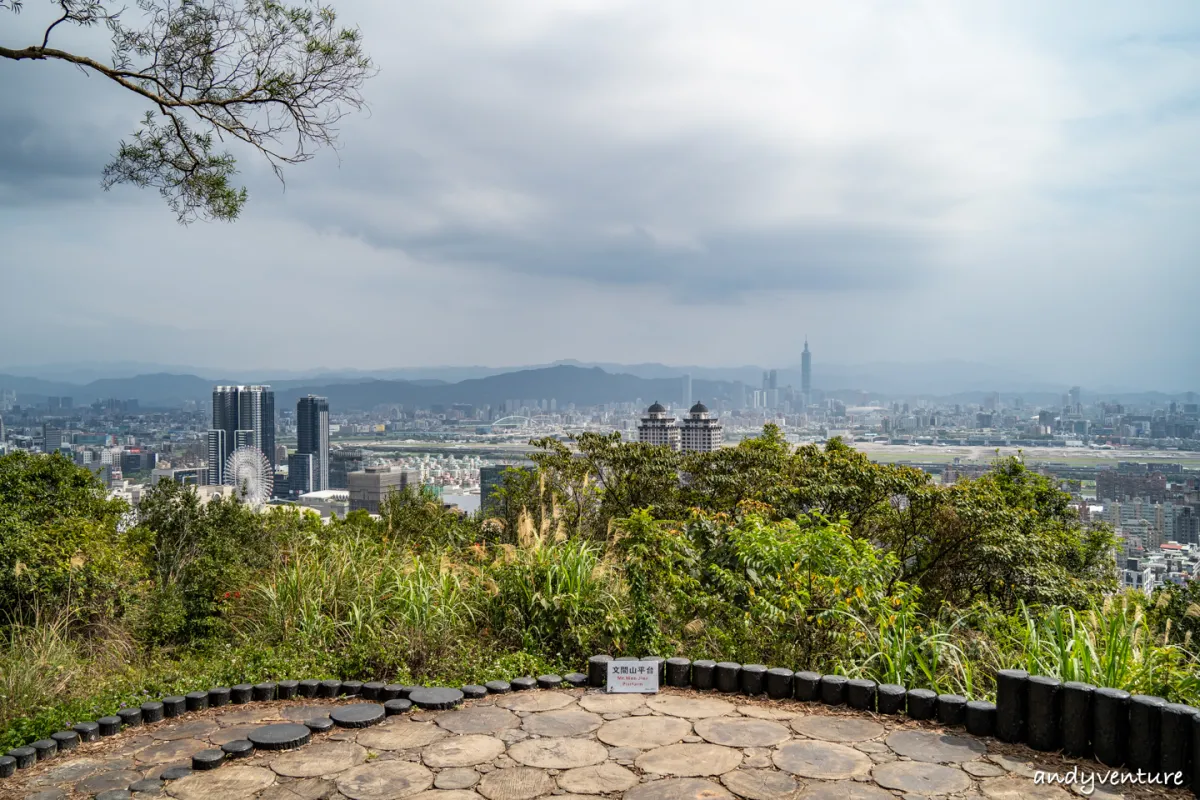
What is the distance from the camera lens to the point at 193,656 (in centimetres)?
550

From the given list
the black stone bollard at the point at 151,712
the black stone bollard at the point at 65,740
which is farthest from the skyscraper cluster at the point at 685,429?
the black stone bollard at the point at 65,740

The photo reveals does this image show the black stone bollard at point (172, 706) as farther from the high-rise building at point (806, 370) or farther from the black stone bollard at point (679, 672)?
the high-rise building at point (806, 370)

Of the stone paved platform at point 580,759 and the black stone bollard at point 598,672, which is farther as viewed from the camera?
the black stone bollard at point 598,672

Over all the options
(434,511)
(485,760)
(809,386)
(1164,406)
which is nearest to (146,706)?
(485,760)

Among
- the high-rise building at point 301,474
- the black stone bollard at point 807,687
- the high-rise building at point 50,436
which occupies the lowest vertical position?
the high-rise building at point 301,474

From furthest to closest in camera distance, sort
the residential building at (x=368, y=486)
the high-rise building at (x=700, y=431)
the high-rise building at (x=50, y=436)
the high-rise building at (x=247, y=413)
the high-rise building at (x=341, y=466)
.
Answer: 1. the high-rise building at (x=247, y=413)
2. the high-rise building at (x=341, y=466)
3. the high-rise building at (x=50, y=436)
4. the high-rise building at (x=700, y=431)
5. the residential building at (x=368, y=486)

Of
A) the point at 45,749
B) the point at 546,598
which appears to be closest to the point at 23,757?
the point at 45,749

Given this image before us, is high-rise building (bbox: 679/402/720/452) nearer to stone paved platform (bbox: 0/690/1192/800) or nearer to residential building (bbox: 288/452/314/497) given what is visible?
stone paved platform (bbox: 0/690/1192/800)

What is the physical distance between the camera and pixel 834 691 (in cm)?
393

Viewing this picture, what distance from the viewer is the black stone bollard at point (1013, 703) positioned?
335cm

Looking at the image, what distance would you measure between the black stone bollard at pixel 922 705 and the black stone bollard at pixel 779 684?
578mm

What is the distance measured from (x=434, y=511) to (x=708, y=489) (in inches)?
127

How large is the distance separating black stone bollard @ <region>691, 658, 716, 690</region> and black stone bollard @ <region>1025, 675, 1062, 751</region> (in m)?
1.50

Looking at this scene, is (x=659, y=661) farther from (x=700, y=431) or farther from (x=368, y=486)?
(x=700, y=431)
